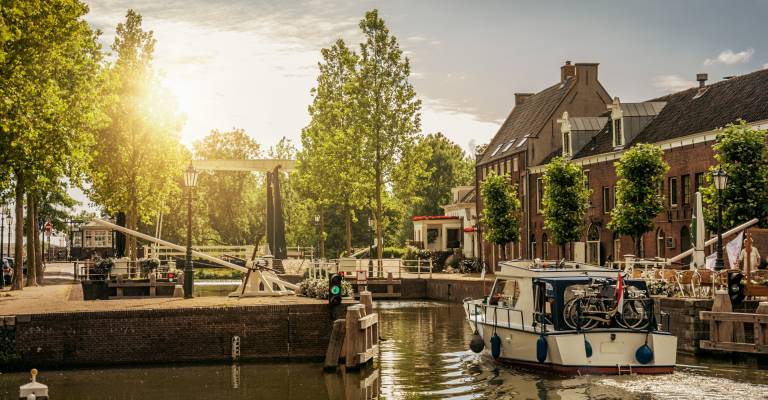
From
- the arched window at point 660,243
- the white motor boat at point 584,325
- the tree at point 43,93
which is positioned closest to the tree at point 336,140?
→ the arched window at point 660,243

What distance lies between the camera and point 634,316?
2220 centimetres

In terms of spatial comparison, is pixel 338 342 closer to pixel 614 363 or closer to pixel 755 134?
pixel 614 363

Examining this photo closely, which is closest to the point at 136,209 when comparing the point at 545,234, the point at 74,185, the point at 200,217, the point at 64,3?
the point at 74,185

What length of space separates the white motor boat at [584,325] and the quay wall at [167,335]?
4583mm

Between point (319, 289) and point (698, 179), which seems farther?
point (698, 179)

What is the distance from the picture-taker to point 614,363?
2180 centimetres

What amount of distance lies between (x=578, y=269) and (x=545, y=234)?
3573 cm

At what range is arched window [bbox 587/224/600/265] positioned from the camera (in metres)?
52.9

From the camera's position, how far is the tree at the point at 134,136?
157ft

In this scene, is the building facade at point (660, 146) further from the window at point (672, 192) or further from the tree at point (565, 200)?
the tree at point (565, 200)

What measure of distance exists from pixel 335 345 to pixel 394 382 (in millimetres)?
1874

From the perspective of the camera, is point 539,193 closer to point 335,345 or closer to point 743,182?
point 743,182

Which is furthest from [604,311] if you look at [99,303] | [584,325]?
[99,303]

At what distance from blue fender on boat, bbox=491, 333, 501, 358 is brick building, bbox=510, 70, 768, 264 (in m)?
18.6
